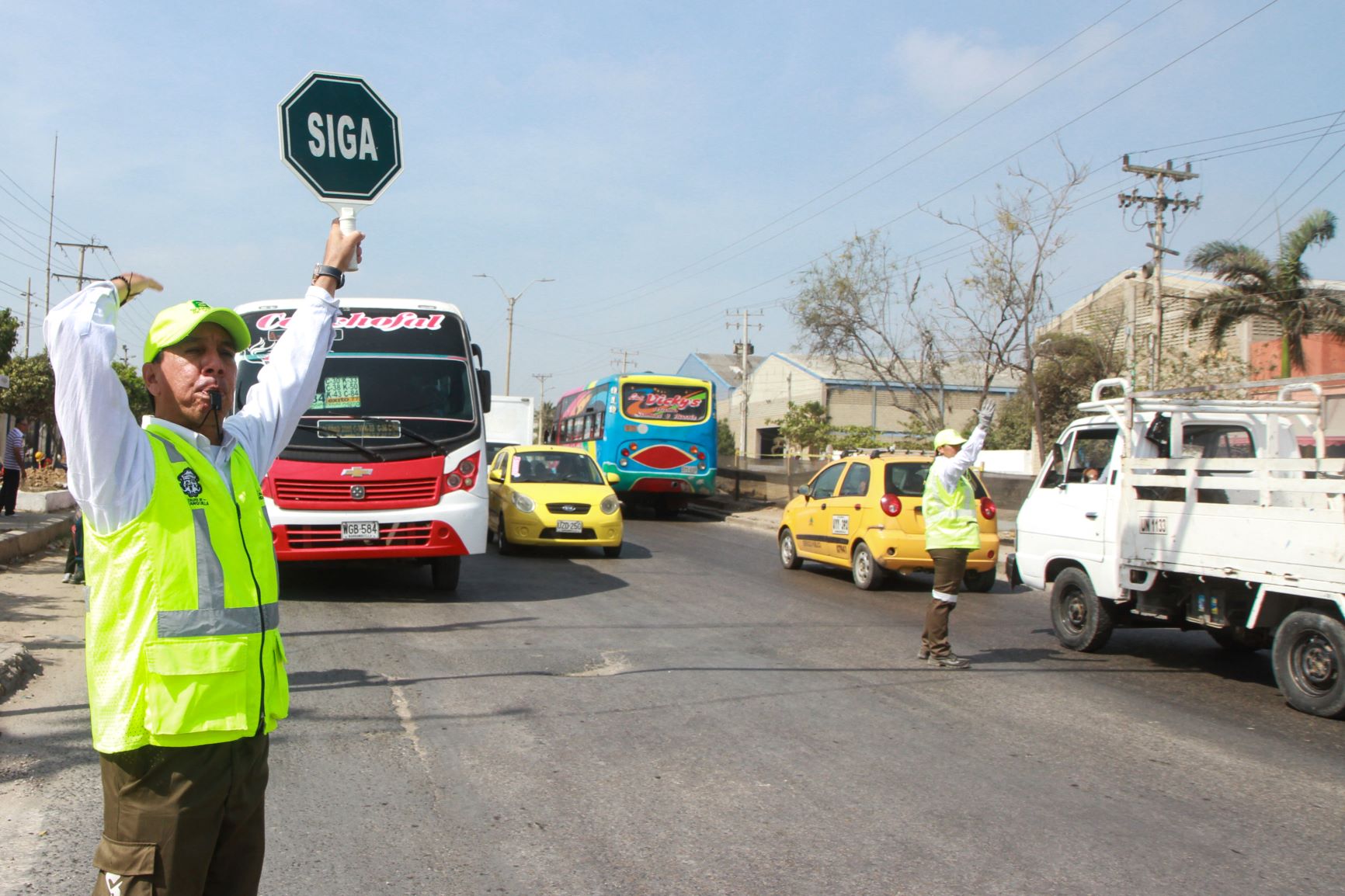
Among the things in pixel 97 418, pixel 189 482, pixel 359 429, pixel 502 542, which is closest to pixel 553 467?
pixel 502 542

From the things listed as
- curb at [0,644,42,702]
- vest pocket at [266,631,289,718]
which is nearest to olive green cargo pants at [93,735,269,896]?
vest pocket at [266,631,289,718]

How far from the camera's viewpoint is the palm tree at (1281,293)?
2564 cm

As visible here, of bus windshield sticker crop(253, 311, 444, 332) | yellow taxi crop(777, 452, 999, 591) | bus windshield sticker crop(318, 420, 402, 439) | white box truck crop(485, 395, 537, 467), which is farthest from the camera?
white box truck crop(485, 395, 537, 467)

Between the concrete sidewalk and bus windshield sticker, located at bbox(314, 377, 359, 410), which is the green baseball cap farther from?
bus windshield sticker, located at bbox(314, 377, 359, 410)

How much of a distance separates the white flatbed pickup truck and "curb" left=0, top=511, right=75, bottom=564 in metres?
10.5

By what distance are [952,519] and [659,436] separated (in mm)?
17165

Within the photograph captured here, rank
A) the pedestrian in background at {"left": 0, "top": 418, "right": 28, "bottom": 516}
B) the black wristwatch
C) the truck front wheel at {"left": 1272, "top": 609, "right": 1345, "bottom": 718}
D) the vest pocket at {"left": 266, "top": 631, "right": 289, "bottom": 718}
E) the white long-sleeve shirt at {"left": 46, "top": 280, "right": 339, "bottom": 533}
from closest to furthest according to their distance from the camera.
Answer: the white long-sleeve shirt at {"left": 46, "top": 280, "right": 339, "bottom": 533} → the vest pocket at {"left": 266, "top": 631, "right": 289, "bottom": 718} → the black wristwatch → the truck front wheel at {"left": 1272, "top": 609, "right": 1345, "bottom": 718} → the pedestrian in background at {"left": 0, "top": 418, "right": 28, "bottom": 516}

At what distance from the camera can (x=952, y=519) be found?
8523 mm

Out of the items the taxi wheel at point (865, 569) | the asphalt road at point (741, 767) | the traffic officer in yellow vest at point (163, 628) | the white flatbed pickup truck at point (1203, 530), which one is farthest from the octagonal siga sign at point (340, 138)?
the taxi wheel at point (865, 569)

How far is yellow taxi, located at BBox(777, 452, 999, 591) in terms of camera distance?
41.2ft

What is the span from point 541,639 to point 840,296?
1718 cm

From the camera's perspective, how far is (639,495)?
2812cm

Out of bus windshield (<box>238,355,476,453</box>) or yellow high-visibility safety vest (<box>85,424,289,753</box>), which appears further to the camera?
bus windshield (<box>238,355,476,453</box>)

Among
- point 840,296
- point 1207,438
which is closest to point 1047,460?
point 1207,438
